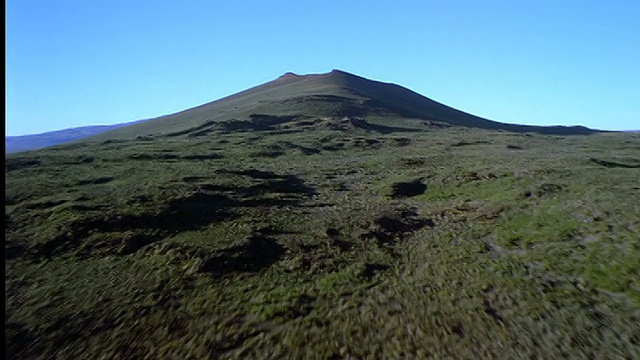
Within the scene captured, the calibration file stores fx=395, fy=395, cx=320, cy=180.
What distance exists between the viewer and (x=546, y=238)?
94.1 ft

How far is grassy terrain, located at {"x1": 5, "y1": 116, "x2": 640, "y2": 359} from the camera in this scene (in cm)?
1777

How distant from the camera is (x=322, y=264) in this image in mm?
26516

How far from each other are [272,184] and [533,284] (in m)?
32.8

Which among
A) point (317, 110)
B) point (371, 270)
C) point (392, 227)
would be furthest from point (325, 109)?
point (371, 270)

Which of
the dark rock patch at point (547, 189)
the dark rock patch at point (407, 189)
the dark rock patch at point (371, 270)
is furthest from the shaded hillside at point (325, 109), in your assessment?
the dark rock patch at point (371, 270)

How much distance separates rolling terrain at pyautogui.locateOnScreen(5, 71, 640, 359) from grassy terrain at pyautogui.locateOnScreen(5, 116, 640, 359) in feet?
0.40

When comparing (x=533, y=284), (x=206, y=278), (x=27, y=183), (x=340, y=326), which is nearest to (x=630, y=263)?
(x=533, y=284)

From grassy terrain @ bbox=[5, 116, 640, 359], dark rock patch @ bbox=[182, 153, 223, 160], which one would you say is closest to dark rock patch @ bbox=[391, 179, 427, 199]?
grassy terrain @ bbox=[5, 116, 640, 359]

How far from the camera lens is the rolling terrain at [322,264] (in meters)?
17.8

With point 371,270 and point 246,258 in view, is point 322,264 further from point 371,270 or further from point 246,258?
point 246,258

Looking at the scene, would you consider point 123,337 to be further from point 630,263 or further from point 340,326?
point 630,263

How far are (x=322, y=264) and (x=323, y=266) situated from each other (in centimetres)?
30

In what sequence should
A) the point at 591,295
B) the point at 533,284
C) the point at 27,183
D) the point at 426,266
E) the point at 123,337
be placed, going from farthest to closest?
the point at 27,183 < the point at 426,266 < the point at 533,284 < the point at 591,295 < the point at 123,337

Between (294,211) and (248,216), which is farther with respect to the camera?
(294,211)
